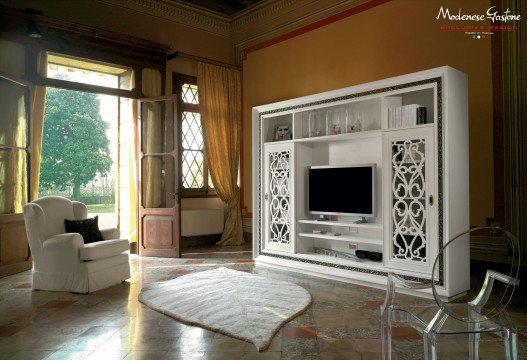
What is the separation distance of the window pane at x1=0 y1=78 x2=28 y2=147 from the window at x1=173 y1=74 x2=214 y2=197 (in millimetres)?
2276

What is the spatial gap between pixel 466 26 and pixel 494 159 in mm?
1411

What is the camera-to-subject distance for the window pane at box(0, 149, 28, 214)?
4797 mm

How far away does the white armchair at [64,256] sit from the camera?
395cm

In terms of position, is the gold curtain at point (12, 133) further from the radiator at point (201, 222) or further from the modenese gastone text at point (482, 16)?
the modenese gastone text at point (482, 16)

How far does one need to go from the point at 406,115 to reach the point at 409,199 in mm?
792

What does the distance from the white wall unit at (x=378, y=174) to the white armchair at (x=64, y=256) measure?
188cm

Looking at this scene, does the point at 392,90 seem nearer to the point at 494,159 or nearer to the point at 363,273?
the point at 494,159

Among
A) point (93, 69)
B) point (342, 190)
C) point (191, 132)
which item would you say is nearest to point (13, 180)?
point (93, 69)

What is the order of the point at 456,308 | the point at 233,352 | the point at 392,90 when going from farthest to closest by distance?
the point at 392,90 < the point at 233,352 < the point at 456,308

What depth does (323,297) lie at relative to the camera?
3.77 m

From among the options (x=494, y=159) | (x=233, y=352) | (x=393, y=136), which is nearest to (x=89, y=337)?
(x=233, y=352)

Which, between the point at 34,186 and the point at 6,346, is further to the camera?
the point at 34,186

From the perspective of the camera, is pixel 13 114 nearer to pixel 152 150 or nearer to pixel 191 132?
pixel 152 150

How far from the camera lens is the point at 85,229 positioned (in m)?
4.33
